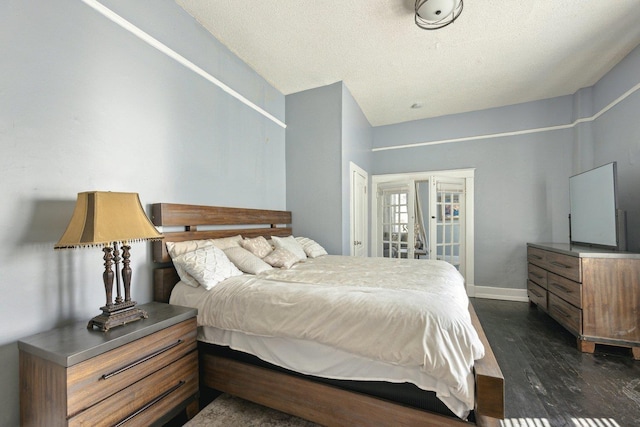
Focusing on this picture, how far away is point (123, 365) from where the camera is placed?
122cm

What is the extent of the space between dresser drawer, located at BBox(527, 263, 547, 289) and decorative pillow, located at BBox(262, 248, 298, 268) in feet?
10.0

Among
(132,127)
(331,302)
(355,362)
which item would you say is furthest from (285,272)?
(132,127)

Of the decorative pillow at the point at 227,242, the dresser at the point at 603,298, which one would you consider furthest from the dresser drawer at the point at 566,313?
the decorative pillow at the point at 227,242

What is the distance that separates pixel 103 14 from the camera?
1.64 m

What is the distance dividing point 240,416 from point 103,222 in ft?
4.45

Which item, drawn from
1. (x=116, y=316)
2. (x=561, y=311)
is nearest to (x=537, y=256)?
(x=561, y=311)

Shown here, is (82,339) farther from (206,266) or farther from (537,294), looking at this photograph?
(537,294)

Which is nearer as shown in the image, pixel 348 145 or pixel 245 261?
pixel 245 261

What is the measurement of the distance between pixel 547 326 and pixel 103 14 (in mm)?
4841

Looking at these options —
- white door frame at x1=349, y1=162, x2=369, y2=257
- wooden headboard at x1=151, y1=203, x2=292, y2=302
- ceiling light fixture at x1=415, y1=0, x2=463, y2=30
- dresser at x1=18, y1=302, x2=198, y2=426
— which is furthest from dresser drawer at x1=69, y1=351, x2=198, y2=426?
ceiling light fixture at x1=415, y1=0, x2=463, y2=30

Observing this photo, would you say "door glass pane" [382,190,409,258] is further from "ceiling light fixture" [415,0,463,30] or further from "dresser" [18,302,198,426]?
"dresser" [18,302,198,426]

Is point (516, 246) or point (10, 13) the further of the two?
point (516, 246)

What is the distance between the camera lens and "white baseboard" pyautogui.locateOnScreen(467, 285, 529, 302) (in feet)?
12.8

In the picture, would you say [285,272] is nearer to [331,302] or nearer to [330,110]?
[331,302]
